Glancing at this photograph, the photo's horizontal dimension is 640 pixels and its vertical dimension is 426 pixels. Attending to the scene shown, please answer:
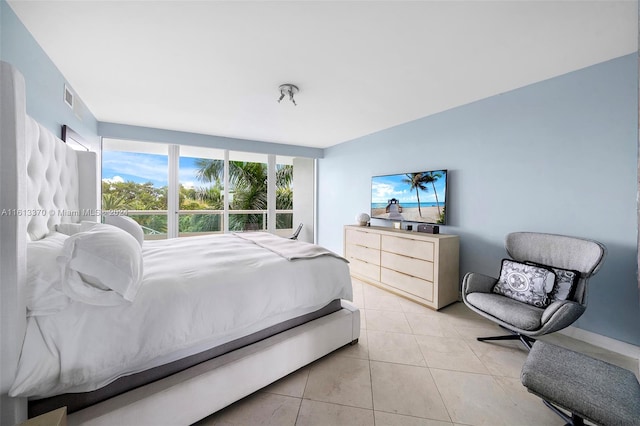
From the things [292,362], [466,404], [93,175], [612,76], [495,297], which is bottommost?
[466,404]

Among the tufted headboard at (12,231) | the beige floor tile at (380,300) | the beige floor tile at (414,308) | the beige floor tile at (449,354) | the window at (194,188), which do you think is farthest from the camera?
the window at (194,188)

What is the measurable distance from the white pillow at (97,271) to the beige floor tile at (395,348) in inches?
69.6

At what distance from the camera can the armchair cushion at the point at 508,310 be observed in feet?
5.98

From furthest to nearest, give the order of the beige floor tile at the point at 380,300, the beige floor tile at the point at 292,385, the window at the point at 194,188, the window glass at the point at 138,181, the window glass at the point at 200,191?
the window glass at the point at 200,191 → the window at the point at 194,188 → the window glass at the point at 138,181 → the beige floor tile at the point at 380,300 → the beige floor tile at the point at 292,385

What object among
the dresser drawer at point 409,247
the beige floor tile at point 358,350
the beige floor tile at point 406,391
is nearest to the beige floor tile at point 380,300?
the dresser drawer at point 409,247

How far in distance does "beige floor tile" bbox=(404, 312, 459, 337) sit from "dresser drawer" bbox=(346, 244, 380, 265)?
0.95 metres

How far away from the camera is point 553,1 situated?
149cm

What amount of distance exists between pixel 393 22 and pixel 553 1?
93 cm

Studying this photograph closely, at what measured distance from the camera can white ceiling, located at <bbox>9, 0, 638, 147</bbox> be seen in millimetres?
1545

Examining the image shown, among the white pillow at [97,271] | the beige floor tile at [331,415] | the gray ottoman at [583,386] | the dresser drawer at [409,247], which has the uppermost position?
the white pillow at [97,271]

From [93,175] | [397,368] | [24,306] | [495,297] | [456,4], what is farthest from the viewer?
[93,175]

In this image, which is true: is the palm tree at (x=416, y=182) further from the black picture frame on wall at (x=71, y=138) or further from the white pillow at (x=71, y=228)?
the black picture frame on wall at (x=71, y=138)

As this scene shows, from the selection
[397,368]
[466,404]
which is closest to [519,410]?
[466,404]

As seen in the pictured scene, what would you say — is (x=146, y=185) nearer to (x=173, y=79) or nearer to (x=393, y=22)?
(x=173, y=79)
